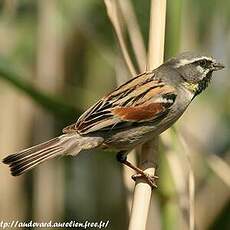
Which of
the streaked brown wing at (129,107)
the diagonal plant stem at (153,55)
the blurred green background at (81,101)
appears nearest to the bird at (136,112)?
the streaked brown wing at (129,107)

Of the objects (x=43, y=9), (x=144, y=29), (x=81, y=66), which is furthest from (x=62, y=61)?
(x=144, y=29)

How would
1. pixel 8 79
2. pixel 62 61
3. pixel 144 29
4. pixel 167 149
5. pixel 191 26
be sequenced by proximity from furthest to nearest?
pixel 62 61 < pixel 191 26 < pixel 144 29 < pixel 8 79 < pixel 167 149

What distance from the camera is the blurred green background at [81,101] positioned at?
11.5ft

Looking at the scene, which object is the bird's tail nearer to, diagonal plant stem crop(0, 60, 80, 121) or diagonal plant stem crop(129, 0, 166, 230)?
diagonal plant stem crop(0, 60, 80, 121)

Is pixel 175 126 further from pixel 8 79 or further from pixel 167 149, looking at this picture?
pixel 8 79

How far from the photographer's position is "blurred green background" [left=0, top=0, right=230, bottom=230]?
350cm

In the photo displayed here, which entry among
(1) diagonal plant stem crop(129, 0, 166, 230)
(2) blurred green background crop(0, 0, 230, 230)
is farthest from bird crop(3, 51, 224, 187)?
(2) blurred green background crop(0, 0, 230, 230)

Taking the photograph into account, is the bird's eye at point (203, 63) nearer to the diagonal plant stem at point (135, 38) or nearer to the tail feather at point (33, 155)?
the diagonal plant stem at point (135, 38)

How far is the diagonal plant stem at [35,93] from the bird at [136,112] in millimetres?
85

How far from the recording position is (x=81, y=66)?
3.96 meters

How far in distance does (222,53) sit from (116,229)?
1216 millimetres

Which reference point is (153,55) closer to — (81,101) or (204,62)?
(204,62)

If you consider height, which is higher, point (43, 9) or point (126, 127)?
point (43, 9)

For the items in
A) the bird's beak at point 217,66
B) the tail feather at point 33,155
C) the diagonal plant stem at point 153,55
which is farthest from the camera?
the bird's beak at point 217,66
